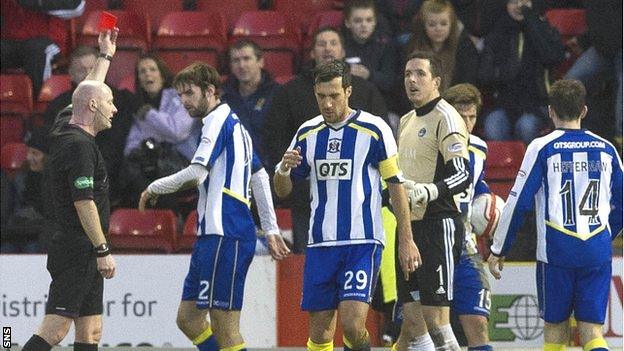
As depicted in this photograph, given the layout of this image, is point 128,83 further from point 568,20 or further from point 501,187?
point 568,20

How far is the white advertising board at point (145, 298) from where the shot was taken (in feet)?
38.5

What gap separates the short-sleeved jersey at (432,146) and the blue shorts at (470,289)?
499mm

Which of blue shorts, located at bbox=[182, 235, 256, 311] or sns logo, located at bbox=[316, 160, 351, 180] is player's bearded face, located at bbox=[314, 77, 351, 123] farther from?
blue shorts, located at bbox=[182, 235, 256, 311]

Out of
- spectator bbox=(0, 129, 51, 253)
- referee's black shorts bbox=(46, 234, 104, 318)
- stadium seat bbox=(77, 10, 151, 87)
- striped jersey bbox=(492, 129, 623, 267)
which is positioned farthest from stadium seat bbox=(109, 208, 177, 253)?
striped jersey bbox=(492, 129, 623, 267)

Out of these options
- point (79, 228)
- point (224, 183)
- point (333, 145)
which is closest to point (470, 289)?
point (333, 145)

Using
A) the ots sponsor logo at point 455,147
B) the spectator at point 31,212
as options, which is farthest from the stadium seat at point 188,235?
the ots sponsor logo at point 455,147

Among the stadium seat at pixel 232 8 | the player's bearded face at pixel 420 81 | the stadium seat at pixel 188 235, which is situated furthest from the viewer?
the stadium seat at pixel 232 8

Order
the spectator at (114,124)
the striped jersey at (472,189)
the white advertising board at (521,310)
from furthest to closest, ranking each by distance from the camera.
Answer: the spectator at (114,124) → the white advertising board at (521,310) → the striped jersey at (472,189)

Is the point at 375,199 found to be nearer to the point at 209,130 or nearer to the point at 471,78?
the point at 209,130

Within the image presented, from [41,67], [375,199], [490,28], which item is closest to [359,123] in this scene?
[375,199]

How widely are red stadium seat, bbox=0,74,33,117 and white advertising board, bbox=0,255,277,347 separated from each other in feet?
7.78

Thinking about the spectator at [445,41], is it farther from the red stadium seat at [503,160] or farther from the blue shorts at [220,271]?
the blue shorts at [220,271]

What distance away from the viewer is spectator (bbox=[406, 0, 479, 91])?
1245 centimetres

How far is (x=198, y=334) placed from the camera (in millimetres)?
9570
